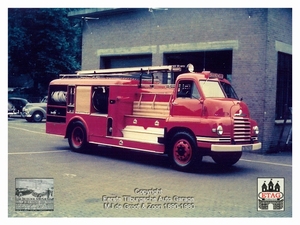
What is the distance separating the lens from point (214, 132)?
9445 mm

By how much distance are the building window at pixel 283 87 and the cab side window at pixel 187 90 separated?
462cm

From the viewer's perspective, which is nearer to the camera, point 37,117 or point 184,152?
point 184,152

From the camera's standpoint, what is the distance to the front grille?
31.9 feet

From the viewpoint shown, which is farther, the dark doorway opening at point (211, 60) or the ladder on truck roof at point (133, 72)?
the dark doorway opening at point (211, 60)

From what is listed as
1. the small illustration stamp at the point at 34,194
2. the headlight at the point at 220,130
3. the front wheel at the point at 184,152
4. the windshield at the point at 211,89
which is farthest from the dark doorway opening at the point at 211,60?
the small illustration stamp at the point at 34,194

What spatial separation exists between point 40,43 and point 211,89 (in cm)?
516

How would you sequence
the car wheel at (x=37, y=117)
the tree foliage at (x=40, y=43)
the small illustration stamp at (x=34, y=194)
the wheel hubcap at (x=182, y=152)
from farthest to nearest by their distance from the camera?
the car wheel at (x=37, y=117) < the wheel hubcap at (x=182, y=152) < the tree foliage at (x=40, y=43) < the small illustration stamp at (x=34, y=194)

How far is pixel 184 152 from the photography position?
32.8 ft

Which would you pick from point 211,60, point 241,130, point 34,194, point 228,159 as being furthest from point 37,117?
point 34,194

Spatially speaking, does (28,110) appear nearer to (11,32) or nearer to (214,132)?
(11,32)

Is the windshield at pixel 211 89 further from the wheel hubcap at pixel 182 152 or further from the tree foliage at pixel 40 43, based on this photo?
the tree foliage at pixel 40 43

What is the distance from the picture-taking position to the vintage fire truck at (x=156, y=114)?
9.72 metres

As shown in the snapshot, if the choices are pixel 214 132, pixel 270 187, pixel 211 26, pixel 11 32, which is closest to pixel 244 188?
pixel 270 187

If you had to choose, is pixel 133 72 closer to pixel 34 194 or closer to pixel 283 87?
pixel 283 87
